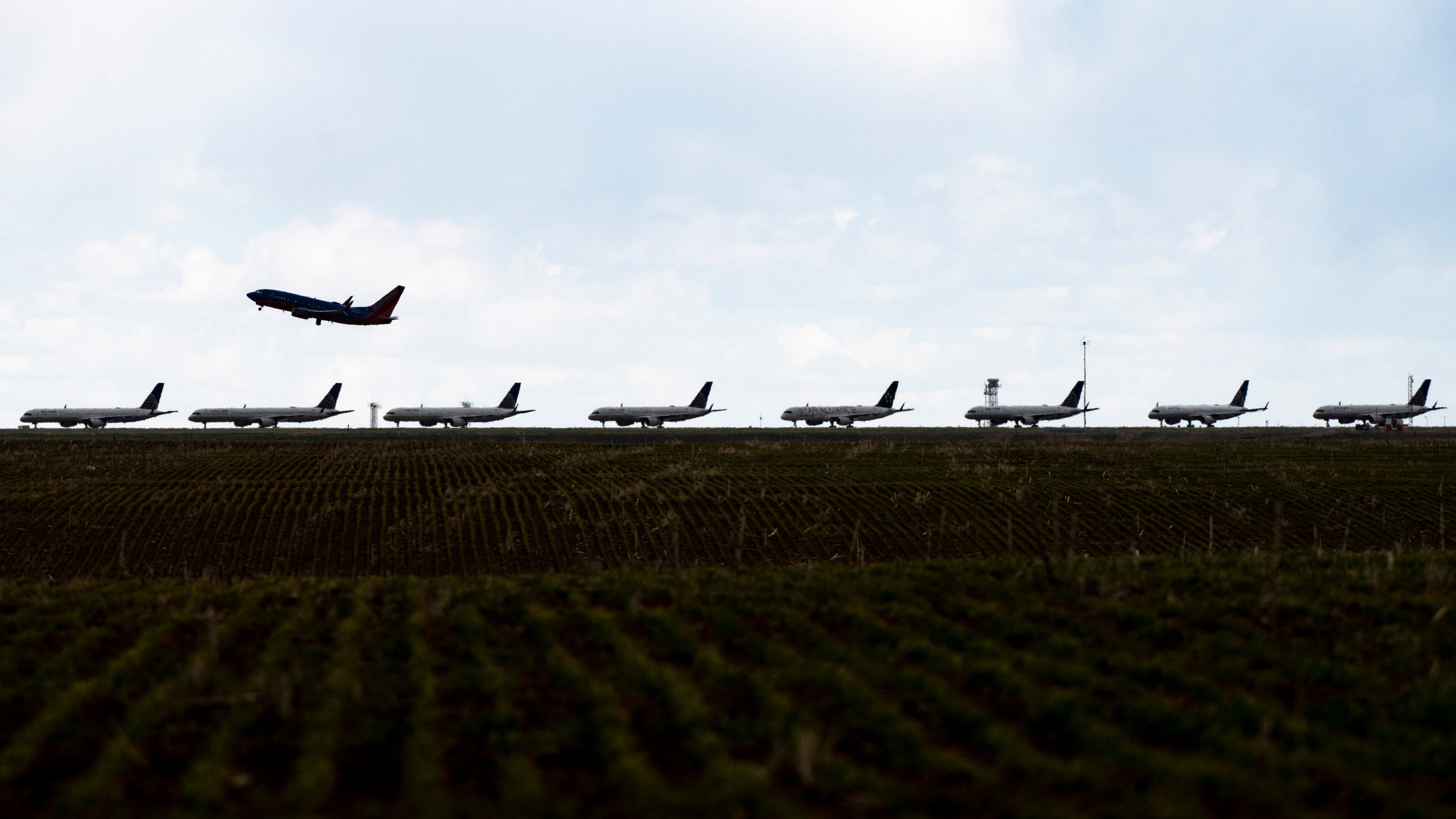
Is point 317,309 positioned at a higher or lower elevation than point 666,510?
higher

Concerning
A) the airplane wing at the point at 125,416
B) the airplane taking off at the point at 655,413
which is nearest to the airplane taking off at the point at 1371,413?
the airplane taking off at the point at 655,413

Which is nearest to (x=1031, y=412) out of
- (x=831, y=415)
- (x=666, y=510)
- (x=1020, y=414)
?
(x=1020, y=414)

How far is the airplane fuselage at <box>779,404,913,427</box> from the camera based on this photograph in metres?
123

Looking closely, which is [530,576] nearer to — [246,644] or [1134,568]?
[246,644]

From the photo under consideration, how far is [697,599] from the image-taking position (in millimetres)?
14961

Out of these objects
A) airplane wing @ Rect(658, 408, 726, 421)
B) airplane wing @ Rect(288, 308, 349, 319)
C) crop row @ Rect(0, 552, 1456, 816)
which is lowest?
crop row @ Rect(0, 552, 1456, 816)

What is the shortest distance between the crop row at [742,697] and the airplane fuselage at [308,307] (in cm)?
7360

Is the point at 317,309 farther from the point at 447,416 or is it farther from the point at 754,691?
the point at 754,691

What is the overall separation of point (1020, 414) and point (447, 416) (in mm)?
63830

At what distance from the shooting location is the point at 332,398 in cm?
13038

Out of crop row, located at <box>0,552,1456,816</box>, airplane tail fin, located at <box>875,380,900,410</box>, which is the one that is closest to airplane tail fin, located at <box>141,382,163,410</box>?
airplane tail fin, located at <box>875,380,900,410</box>

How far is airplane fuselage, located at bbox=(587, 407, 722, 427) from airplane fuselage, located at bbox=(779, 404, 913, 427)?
904 cm

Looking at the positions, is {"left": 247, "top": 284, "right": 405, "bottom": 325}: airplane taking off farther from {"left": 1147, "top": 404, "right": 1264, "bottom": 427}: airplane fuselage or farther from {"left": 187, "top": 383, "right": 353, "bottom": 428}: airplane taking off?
{"left": 1147, "top": 404, "right": 1264, "bottom": 427}: airplane fuselage

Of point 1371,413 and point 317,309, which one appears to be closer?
point 317,309
